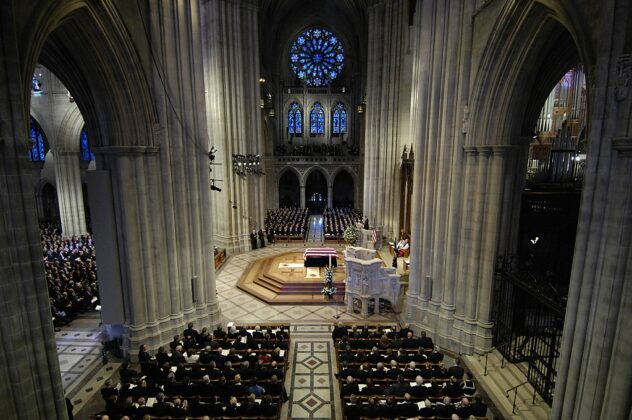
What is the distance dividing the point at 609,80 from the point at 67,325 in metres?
18.1

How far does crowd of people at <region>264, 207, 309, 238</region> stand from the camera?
2757 cm

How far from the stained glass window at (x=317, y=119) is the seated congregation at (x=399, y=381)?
34053 mm

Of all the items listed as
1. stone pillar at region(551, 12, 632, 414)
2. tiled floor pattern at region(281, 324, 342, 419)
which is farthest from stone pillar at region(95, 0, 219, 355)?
stone pillar at region(551, 12, 632, 414)

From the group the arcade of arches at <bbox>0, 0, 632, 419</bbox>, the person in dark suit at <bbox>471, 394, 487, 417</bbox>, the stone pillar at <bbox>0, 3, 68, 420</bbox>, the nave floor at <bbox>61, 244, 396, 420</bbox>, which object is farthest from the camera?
the nave floor at <bbox>61, 244, 396, 420</bbox>

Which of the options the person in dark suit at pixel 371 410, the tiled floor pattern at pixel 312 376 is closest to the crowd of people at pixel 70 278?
the tiled floor pattern at pixel 312 376

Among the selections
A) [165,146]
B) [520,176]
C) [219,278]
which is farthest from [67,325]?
[520,176]

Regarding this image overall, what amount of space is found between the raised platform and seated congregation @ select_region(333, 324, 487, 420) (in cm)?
517

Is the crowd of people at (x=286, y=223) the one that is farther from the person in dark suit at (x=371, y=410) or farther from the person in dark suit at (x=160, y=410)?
the person in dark suit at (x=371, y=410)

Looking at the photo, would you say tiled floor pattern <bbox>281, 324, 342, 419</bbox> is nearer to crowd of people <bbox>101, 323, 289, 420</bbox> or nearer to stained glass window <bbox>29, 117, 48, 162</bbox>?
crowd of people <bbox>101, 323, 289, 420</bbox>

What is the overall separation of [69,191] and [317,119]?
2668 cm

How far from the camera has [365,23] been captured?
3547cm

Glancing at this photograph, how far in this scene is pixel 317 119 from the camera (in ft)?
140

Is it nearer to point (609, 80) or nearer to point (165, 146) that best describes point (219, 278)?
point (165, 146)

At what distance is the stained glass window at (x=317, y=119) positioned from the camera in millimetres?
42500
